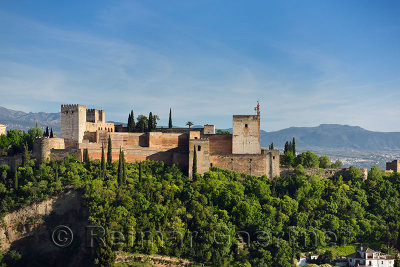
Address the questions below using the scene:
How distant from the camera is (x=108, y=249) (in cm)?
3822

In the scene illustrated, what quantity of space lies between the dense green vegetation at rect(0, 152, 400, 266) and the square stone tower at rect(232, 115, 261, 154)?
3.53m

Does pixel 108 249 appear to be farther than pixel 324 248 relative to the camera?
No

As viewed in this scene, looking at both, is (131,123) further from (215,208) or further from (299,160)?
(299,160)

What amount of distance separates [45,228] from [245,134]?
25.4m

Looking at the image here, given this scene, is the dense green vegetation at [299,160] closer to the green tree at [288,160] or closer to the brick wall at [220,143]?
the green tree at [288,160]

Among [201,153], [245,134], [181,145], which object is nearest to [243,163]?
[245,134]

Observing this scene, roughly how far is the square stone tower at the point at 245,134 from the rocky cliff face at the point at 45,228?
19728 mm

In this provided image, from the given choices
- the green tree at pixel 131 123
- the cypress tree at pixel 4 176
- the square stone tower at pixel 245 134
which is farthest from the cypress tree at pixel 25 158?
the square stone tower at pixel 245 134

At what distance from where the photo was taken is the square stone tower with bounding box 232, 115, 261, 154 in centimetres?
5531

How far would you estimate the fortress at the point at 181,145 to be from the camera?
52281mm

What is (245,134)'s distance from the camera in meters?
55.6

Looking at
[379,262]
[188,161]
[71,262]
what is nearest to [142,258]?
[71,262]

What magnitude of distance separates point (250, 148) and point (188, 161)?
324 inches

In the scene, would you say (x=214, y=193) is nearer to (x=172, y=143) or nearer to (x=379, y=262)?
(x=172, y=143)
